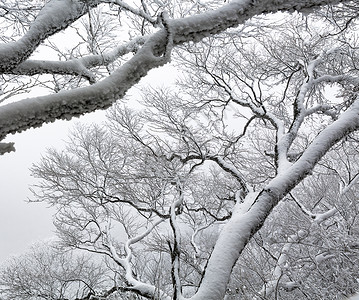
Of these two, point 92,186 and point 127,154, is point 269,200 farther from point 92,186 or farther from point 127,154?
point 92,186

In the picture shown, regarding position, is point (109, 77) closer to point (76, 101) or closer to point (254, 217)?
point (76, 101)

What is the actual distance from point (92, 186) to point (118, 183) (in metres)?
1.41

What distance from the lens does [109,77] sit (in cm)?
166

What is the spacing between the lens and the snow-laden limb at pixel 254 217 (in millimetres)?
2371

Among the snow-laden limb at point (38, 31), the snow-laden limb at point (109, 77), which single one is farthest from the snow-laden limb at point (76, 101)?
the snow-laden limb at point (38, 31)

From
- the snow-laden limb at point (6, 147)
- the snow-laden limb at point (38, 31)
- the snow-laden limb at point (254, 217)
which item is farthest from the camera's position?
the snow-laden limb at point (254, 217)

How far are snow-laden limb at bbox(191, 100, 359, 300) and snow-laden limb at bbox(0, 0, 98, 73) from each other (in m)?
2.07

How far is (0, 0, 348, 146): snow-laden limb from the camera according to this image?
1.52 metres

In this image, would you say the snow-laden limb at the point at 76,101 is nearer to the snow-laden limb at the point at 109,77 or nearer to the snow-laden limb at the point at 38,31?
the snow-laden limb at the point at 109,77

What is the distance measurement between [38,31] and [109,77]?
0.72 metres

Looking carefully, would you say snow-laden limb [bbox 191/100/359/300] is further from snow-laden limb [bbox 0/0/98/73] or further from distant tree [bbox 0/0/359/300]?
snow-laden limb [bbox 0/0/98/73]

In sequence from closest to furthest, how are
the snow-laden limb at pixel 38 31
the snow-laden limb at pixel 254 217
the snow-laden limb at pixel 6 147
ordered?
the snow-laden limb at pixel 6 147 < the snow-laden limb at pixel 38 31 < the snow-laden limb at pixel 254 217

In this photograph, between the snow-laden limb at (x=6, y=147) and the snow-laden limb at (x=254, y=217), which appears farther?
the snow-laden limb at (x=254, y=217)

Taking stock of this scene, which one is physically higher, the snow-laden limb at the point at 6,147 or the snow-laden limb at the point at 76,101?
the snow-laden limb at the point at 76,101
